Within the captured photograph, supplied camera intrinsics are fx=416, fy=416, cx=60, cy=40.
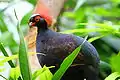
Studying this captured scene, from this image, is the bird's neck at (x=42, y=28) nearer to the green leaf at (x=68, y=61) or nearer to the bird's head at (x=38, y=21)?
the bird's head at (x=38, y=21)

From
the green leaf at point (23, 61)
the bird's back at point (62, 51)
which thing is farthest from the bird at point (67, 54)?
the green leaf at point (23, 61)

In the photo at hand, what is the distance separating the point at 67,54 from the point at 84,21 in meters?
0.77

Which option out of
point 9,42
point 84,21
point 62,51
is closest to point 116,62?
point 62,51

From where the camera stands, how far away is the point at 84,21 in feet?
5.39

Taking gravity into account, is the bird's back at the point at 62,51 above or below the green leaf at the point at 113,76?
above

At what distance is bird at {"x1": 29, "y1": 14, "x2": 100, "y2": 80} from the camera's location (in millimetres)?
883

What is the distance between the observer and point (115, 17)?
5.71 ft

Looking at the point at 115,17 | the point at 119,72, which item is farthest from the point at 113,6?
the point at 119,72

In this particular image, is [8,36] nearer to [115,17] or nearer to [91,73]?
[115,17]

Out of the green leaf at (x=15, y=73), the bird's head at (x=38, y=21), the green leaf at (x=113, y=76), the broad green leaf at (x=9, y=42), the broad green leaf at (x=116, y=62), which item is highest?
the bird's head at (x=38, y=21)

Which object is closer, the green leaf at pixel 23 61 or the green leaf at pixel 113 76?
the green leaf at pixel 23 61

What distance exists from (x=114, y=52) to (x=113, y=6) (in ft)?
1.26

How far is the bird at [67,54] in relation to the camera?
88 centimetres

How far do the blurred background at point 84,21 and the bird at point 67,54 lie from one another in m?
0.23
